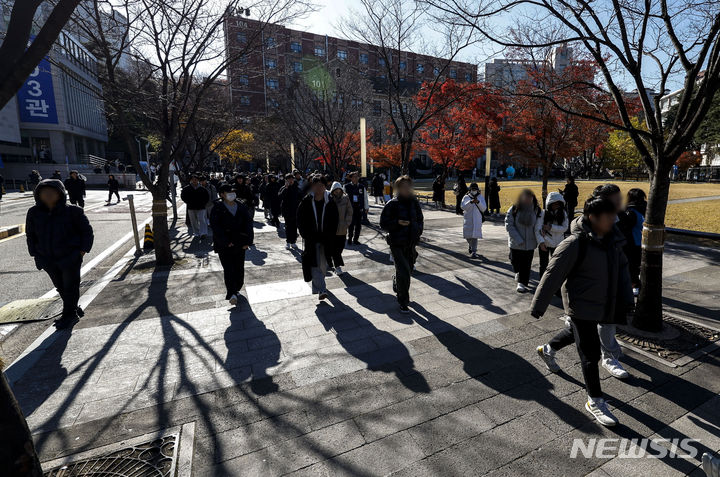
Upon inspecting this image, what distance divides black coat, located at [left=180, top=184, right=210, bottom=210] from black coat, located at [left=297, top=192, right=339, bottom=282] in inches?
240

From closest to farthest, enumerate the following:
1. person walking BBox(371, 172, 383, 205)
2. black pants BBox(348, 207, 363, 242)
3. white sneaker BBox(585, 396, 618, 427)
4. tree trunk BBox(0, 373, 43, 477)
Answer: tree trunk BBox(0, 373, 43, 477), white sneaker BBox(585, 396, 618, 427), black pants BBox(348, 207, 363, 242), person walking BBox(371, 172, 383, 205)

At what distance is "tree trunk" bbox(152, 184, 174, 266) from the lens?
26.5ft

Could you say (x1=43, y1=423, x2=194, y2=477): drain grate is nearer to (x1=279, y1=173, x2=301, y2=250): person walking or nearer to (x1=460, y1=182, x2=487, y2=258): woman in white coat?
(x1=279, y1=173, x2=301, y2=250): person walking

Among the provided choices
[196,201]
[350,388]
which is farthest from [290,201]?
[350,388]

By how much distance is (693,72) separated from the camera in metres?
4.26

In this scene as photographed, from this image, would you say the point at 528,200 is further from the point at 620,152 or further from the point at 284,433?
the point at 620,152

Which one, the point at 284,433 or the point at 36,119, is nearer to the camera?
the point at 284,433

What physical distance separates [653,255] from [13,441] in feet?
19.8

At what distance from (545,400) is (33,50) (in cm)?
460

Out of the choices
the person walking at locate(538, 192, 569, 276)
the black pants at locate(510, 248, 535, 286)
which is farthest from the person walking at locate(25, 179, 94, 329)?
the person walking at locate(538, 192, 569, 276)

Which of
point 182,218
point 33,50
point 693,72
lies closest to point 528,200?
point 693,72

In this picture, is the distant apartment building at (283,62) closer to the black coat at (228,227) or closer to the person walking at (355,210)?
the person walking at (355,210)

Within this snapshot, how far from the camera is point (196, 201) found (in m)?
10.6

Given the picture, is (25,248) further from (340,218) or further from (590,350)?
(590,350)
